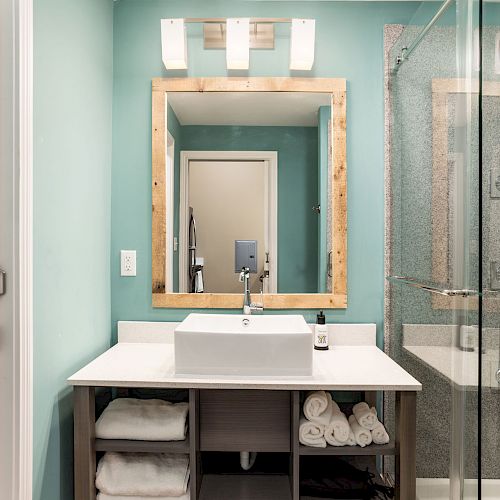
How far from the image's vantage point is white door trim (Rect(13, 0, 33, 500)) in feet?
4.66

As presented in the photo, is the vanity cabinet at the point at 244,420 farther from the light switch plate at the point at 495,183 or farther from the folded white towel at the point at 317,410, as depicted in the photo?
the light switch plate at the point at 495,183

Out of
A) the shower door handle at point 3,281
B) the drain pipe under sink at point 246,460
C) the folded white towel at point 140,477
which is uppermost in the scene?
the shower door handle at point 3,281

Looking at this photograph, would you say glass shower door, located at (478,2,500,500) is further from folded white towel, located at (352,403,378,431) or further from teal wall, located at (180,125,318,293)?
teal wall, located at (180,125,318,293)

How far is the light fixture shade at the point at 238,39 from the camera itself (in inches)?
83.8

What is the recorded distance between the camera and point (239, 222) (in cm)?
223

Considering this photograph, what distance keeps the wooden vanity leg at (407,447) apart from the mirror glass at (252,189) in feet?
2.25

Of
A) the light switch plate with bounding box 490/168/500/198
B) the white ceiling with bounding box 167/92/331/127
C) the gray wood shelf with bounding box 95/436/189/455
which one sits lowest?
the gray wood shelf with bounding box 95/436/189/455

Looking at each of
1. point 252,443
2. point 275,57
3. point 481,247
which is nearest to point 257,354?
point 252,443

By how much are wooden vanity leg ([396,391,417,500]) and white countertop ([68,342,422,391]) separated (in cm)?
6

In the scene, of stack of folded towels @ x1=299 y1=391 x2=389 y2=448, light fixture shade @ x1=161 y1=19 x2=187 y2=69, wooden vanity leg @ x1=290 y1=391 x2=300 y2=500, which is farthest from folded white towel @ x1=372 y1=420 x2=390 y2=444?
light fixture shade @ x1=161 y1=19 x2=187 y2=69

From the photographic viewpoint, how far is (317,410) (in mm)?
1756

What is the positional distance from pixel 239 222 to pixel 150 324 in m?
0.64

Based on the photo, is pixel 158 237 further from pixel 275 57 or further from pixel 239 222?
pixel 275 57

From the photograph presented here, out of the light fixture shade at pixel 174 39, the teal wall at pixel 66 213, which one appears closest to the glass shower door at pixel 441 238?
the light fixture shade at pixel 174 39
